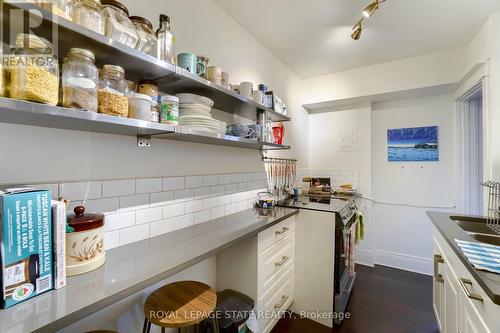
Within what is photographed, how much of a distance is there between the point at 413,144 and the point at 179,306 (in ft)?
10.2

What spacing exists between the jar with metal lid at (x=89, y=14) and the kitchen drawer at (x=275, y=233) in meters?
1.32

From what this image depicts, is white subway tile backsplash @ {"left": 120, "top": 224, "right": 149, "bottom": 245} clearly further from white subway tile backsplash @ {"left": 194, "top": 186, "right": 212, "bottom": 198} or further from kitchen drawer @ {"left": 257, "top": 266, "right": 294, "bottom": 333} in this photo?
kitchen drawer @ {"left": 257, "top": 266, "right": 294, "bottom": 333}

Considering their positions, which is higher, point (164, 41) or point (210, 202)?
point (164, 41)

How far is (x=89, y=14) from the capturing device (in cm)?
77

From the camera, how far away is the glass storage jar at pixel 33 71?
62cm

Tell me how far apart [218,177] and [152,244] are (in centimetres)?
69

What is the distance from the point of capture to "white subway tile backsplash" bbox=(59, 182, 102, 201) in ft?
2.99

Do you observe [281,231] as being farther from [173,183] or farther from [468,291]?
[468,291]

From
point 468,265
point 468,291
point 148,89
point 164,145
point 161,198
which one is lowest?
point 468,291

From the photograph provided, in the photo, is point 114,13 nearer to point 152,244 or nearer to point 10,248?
point 10,248

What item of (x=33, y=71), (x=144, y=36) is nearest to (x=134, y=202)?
(x=33, y=71)

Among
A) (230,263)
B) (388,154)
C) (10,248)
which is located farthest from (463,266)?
(388,154)

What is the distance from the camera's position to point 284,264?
1775 mm

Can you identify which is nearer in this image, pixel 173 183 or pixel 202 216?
pixel 173 183
